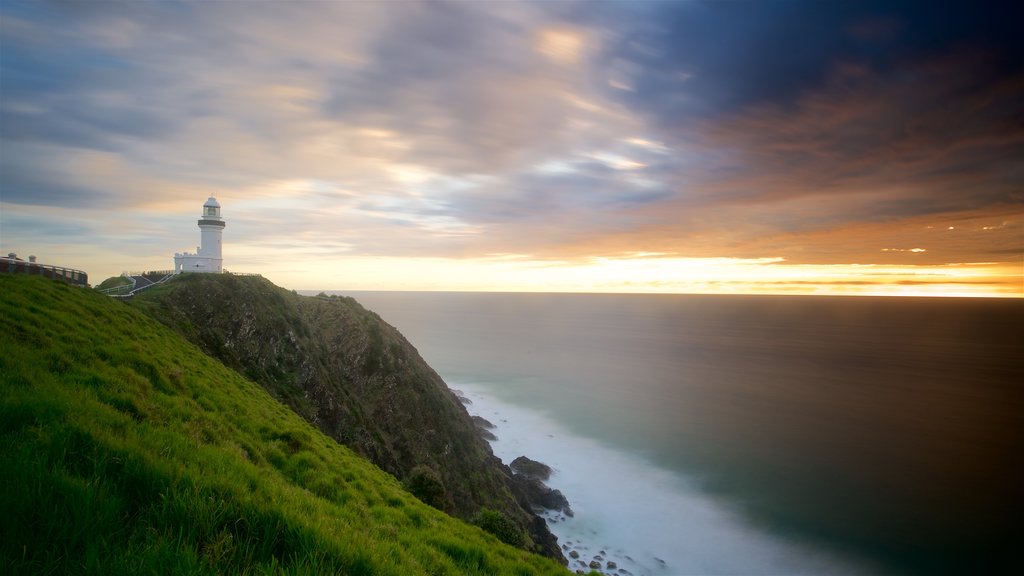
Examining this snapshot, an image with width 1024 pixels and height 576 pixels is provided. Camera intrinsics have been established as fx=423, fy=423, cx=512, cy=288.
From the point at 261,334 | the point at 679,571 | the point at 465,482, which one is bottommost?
the point at 679,571

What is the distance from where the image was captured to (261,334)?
3472 cm

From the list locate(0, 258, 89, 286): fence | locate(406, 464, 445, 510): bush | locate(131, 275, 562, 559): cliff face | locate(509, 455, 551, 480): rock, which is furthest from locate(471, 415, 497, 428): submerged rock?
locate(0, 258, 89, 286): fence

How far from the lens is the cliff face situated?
103ft

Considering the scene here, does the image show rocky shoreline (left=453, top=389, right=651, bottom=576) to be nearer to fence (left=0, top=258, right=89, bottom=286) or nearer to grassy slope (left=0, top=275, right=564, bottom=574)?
grassy slope (left=0, top=275, right=564, bottom=574)

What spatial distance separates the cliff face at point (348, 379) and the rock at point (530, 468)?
6953 mm

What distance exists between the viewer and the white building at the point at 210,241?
4166 cm

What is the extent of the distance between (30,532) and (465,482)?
37.8m

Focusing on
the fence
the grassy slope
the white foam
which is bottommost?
the white foam

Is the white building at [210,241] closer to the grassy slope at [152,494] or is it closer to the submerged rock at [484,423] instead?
the grassy slope at [152,494]

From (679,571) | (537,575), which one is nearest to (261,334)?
(537,575)

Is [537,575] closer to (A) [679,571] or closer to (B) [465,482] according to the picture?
(B) [465,482]

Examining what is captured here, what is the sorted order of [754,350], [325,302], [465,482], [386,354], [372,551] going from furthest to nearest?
[754,350]
[325,302]
[386,354]
[465,482]
[372,551]

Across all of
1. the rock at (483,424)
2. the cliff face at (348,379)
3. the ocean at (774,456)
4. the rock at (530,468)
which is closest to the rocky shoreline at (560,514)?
the rock at (530,468)

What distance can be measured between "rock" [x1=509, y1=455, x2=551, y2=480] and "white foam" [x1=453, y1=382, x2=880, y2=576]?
1.54m
